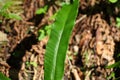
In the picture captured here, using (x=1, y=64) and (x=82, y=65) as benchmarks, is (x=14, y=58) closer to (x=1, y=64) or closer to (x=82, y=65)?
(x=1, y=64)

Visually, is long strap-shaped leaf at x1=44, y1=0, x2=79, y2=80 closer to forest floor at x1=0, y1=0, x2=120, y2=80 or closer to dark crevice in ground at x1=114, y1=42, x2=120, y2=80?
forest floor at x1=0, y1=0, x2=120, y2=80

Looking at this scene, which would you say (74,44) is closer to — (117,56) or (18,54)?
(117,56)

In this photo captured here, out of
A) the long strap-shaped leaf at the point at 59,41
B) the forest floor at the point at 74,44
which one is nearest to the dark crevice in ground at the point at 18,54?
the forest floor at the point at 74,44

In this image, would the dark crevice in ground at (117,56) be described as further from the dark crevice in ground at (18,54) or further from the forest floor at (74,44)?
the dark crevice in ground at (18,54)

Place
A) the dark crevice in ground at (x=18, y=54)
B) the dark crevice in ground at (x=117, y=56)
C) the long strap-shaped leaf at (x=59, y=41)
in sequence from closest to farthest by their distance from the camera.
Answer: the long strap-shaped leaf at (x=59, y=41) → the dark crevice in ground at (x=117, y=56) → the dark crevice in ground at (x=18, y=54)

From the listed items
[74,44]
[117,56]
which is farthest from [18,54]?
[117,56]
